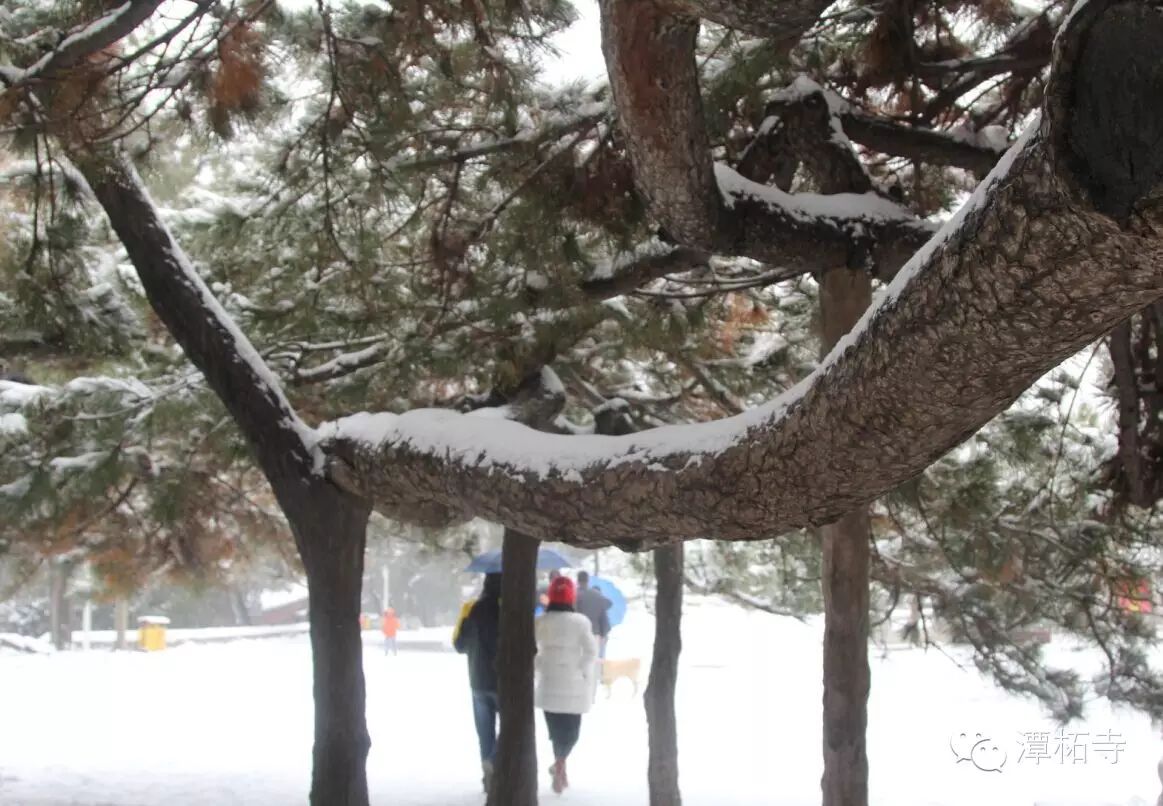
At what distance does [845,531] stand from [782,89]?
150 cm

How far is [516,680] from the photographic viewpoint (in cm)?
511

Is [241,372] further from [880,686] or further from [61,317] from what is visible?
[880,686]

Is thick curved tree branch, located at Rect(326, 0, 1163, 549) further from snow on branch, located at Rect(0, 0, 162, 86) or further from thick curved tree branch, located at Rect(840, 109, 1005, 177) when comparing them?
thick curved tree branch, located at Rect(840, 109, 1005, 177)

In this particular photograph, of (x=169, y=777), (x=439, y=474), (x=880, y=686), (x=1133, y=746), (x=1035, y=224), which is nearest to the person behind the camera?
(x=1035, y=224)

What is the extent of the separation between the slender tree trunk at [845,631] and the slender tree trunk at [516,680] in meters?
1.65

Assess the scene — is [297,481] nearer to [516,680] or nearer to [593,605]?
[516,680]

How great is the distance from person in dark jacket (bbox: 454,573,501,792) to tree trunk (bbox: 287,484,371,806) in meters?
1.93

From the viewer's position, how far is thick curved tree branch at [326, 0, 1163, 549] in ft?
3.30

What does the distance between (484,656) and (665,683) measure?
123 centimetres

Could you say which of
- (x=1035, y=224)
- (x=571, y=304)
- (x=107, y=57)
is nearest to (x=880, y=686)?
(x=571, y=304)

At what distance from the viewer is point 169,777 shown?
680 centimetres

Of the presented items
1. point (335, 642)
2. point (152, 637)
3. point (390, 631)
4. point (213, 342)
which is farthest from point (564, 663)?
point (152, 637)

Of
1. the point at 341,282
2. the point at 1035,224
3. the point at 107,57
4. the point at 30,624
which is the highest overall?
the point at 107,57

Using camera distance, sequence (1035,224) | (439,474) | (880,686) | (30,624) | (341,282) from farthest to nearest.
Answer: (30,624)
(880,686)
(341,282)
(439,474)
(1035,224)
